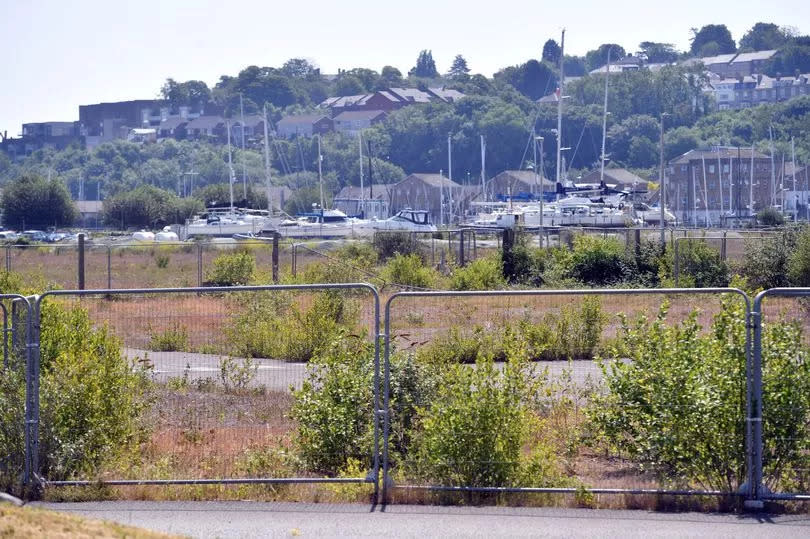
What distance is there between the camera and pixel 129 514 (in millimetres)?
9844

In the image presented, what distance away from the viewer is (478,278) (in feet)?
111

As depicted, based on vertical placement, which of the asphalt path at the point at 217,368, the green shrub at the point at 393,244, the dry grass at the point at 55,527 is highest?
the green shrub at the point at 393,244

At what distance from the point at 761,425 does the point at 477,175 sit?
149 m

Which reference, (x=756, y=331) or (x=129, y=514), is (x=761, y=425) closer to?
(x=756, y=331)

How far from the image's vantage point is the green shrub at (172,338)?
11.6 metres

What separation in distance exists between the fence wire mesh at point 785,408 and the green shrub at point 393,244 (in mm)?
34349

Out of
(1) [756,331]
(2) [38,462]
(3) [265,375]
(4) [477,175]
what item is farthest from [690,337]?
(4) [477,175]

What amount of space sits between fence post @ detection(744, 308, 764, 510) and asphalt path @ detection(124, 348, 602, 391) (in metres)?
1.59

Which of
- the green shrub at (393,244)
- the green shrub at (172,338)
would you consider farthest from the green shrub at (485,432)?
the green shrub at (393,244)

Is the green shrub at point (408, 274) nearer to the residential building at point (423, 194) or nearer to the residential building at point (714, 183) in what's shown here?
the residential building at point (714, 183)

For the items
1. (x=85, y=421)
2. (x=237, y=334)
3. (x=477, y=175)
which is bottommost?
(x=85, y=421)

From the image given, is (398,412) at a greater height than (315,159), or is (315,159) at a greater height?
(315,159)

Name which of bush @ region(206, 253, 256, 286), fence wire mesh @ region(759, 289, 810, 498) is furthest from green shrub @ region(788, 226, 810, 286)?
fence wire mesh @ region(759, 289, 810, 498)

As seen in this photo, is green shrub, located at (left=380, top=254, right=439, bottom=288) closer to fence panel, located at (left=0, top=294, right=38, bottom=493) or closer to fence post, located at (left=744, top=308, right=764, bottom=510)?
fence panel, located at (left=0, top=294, right=38, bottom=493)
